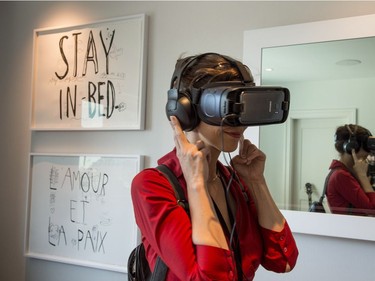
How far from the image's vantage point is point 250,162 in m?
0.79

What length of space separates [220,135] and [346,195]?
729 mm

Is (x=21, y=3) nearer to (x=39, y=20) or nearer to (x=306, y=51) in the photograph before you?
(x=39, y=20)

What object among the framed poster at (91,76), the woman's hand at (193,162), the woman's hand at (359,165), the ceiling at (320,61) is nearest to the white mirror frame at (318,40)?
the ceiling at (320,61)

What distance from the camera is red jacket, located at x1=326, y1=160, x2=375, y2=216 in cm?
117

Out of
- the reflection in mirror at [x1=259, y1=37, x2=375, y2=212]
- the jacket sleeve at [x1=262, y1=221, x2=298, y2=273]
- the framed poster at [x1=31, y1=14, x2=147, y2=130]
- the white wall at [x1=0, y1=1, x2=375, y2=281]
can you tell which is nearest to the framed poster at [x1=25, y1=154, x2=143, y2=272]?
the white wall at [x1=0, y1=1, x2=375, y2=281]

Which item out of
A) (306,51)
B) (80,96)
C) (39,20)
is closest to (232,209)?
(306,51)

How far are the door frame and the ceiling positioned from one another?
0.11m

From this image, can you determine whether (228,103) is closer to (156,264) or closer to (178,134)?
(178,134)

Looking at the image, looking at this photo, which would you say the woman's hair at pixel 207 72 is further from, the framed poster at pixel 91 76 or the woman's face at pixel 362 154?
the framed poster at pixel 91 76

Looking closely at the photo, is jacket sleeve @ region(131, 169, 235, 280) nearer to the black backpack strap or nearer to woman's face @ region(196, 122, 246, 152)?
the black backpack strap

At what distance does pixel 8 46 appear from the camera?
1839 millimetres

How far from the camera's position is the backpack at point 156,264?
25.3 inches

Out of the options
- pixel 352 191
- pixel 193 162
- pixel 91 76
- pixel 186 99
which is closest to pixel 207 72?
pixel 186 99

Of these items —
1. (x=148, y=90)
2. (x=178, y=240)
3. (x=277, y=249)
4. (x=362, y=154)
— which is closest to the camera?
(x=178, y=240)
